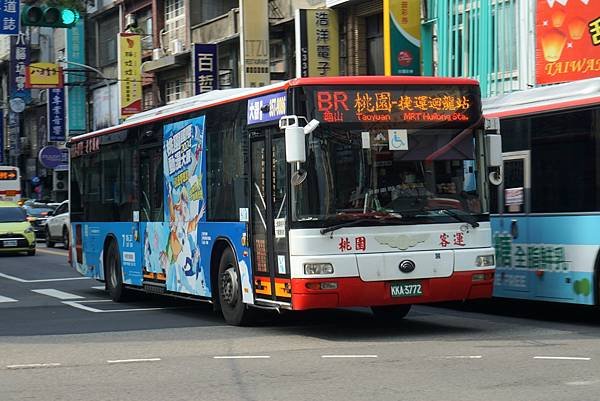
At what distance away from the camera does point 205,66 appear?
37.9m

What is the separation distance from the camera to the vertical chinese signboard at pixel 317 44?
30969 mm

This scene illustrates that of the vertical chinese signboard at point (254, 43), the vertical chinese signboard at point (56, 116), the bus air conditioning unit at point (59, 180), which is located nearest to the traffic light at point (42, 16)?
the vertical chinese signboard at point (254, 43)

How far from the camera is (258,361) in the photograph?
11.2 metres

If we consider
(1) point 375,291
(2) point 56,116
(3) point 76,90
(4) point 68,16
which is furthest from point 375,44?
(2) point 56,116

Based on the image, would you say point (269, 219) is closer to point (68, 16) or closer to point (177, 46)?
point (68, 16)

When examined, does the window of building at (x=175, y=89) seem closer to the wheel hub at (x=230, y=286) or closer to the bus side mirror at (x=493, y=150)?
the wheel hub at (x=230, y=286)

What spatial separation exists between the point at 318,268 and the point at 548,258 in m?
3.29

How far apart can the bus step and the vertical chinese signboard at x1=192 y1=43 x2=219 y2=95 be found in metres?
20.5

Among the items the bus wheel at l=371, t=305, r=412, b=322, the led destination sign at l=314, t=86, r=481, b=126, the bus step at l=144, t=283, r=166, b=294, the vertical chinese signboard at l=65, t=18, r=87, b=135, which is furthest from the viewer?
the vertical chinese signboard at l=65, t=18, r=87, b=135

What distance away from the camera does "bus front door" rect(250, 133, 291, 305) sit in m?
13.0

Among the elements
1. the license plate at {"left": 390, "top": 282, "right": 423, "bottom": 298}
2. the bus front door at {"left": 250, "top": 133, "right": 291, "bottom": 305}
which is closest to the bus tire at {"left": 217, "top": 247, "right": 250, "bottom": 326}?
the bus front door at {"left": 250, "top": 133, "right": 291, "bottom": 305}

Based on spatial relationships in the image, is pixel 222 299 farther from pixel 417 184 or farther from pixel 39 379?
pixel 39 379

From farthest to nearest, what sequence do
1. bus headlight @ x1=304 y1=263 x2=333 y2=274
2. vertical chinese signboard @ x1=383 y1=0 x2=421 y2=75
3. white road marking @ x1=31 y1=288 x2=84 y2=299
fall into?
vertical chinese signboard @ x1=383 y1=0 x2=421 y2=75, white road marking @ x1=31 y1=288 x2=84 y2=299, bus headlight @ x1=304 y1=263 x2=333 y2=274

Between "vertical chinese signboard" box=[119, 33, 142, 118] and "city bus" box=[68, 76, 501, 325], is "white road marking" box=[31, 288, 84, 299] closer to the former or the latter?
"city bus" box=[68, 76, 501, 325]
